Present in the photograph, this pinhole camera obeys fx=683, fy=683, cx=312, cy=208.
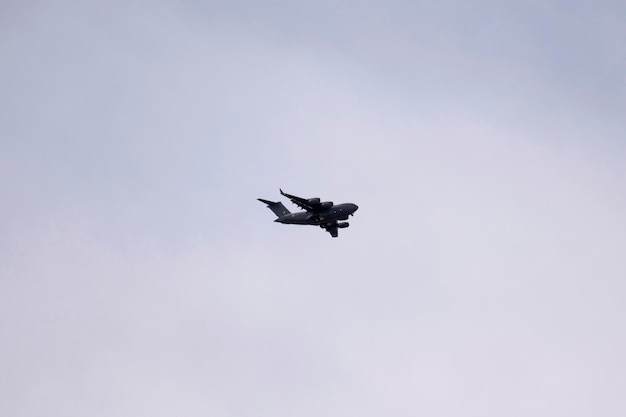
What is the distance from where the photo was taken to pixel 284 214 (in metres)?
129

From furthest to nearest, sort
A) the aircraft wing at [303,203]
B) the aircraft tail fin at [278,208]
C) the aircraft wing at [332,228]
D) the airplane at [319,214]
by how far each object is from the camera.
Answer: the aircraft tail fin at [278,208], the aircraft wing at [332,228], the airplane at [319,214], the aircraft wing at [303,203]

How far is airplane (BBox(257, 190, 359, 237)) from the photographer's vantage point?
11975cm

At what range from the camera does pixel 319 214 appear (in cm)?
12175

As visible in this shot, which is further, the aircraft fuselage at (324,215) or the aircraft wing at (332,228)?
the aircraft wing at (332,228)

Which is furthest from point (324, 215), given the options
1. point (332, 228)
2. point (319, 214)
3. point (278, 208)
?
point (278, 208)

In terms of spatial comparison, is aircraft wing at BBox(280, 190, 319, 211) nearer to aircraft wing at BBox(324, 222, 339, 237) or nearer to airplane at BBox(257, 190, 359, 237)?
airplane at BBox(257, 190, 359, 237)

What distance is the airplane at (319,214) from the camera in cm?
11975

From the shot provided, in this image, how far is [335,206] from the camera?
402 ft

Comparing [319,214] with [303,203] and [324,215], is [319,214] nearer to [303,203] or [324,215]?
[324,215]

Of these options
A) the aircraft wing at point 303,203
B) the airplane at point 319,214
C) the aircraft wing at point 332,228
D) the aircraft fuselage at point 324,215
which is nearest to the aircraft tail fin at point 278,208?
the airplane at point 319,214

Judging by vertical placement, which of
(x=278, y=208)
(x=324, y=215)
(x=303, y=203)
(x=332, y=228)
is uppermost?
(x=278, y=208)

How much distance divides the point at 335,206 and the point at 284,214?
456 inches

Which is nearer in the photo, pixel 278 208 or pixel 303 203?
pixel 303 203

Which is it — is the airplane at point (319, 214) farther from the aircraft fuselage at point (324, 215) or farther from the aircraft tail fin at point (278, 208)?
the aircraft tail fin at point (278, 208)
